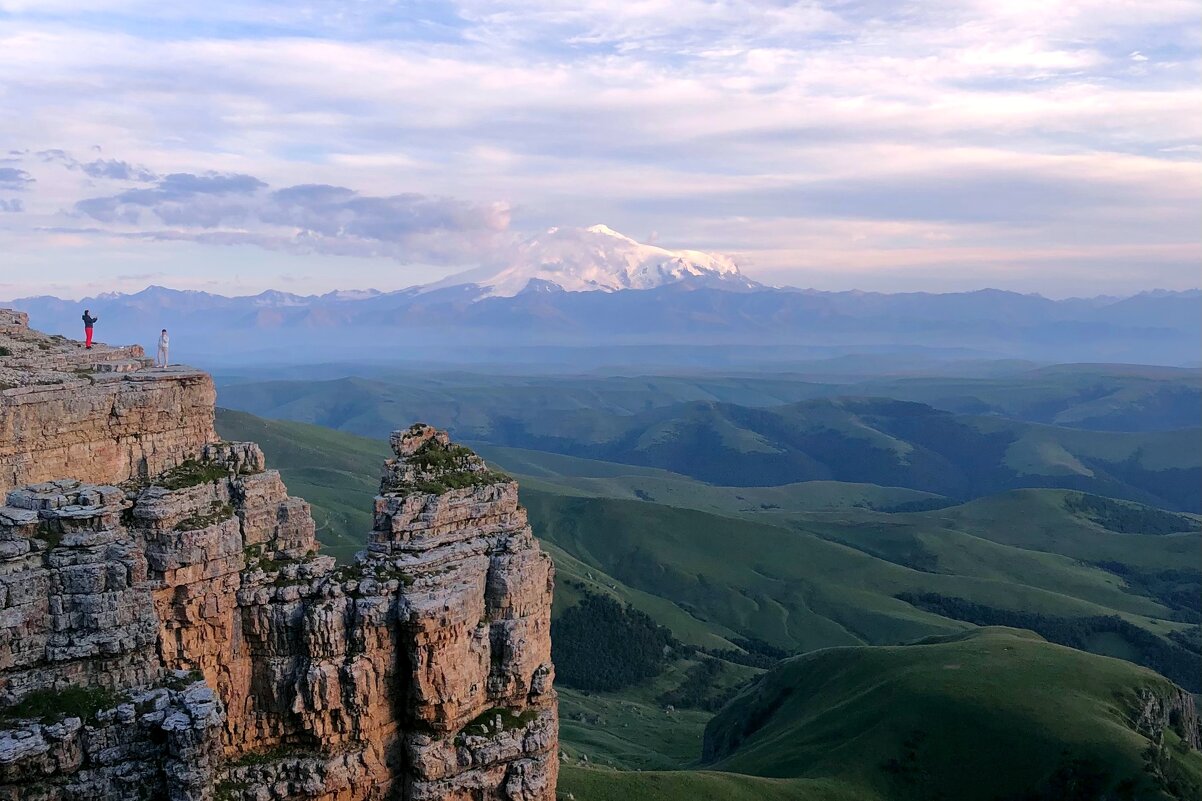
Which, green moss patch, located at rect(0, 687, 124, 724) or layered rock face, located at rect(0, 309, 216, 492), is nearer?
green moss patch, located at rect(0, 687, 124, 724)

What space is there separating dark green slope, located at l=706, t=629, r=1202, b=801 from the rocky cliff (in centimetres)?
5378

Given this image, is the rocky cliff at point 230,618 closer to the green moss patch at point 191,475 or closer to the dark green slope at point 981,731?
the green moss patch at point 191,475

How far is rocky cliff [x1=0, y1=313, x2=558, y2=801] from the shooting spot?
3209 cm

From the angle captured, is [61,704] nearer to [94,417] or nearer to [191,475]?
[191,475]

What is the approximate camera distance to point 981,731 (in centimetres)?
8488

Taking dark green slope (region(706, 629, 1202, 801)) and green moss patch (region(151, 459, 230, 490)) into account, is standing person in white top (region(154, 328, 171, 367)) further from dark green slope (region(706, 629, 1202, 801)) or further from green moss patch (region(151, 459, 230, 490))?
dark green slope (region(706, 629, 1202, 801))

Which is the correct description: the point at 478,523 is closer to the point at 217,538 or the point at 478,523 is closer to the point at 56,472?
the point at 217,538

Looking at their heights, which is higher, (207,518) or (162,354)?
(162,354)

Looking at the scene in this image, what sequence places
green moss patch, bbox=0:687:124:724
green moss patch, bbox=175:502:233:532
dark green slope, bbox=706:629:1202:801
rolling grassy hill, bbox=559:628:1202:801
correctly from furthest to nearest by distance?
1. dark green slope, bbox=706:629:1202:801
2. rolling grassy hill, bbox=559:628:1202:801
3. green moss patch, bbox=175:502:233:532
4. green moss patch, bbox=0:687:124:724

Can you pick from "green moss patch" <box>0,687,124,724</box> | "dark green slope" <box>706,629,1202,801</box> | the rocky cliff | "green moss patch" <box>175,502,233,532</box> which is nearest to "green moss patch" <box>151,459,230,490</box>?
the rocky cliff

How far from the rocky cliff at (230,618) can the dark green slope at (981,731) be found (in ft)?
176

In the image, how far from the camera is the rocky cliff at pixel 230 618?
3209 cm

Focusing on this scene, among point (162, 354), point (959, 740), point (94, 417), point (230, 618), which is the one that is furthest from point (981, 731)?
point (94, 417)

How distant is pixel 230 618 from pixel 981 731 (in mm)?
74340
